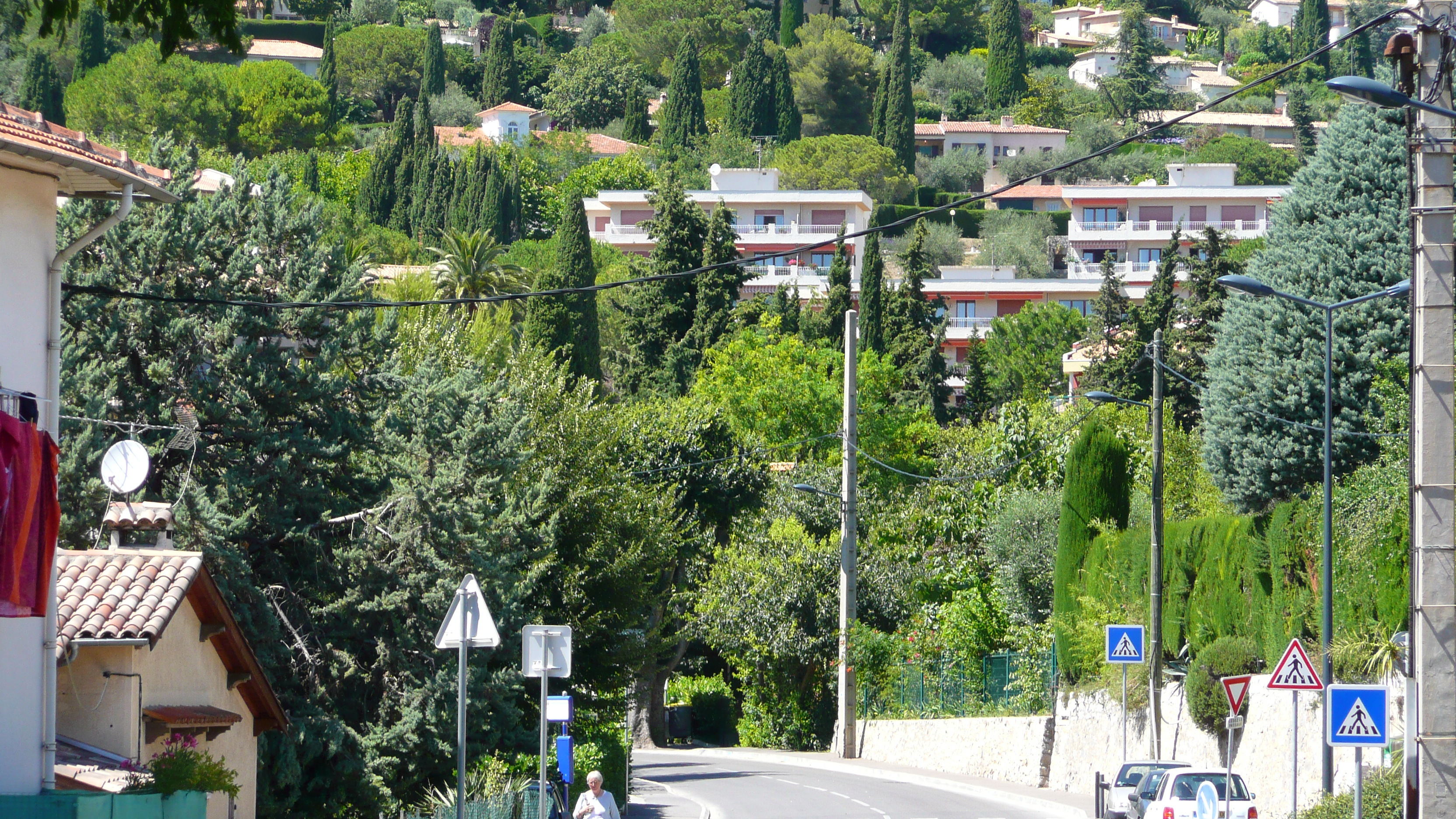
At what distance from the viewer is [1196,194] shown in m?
118

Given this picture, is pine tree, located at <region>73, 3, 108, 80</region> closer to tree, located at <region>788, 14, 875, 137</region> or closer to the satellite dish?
tree, located at <region>788, 14, 875, 137</region>

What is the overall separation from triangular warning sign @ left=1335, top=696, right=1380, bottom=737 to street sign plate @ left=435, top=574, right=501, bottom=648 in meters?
7.09

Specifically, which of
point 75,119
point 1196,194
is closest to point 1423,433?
point 1196,194

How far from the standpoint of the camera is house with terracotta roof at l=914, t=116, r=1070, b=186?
155000 mm

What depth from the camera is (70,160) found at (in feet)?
46.4

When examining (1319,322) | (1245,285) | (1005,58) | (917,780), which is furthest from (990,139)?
(1245,285)

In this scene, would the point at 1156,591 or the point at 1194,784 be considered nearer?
the point at 1194,784

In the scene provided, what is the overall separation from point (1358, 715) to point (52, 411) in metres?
11.1

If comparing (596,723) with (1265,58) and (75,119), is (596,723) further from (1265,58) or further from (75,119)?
(1265,58)

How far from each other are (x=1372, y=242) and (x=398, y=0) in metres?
178

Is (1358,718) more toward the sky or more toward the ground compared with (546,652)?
more toward the ground

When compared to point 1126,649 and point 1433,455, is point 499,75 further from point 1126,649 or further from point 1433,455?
point 1433,455

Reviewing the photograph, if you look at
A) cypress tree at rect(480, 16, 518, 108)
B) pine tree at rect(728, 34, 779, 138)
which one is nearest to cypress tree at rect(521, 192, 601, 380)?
pine tree at rect(728, 34, 779, 138)

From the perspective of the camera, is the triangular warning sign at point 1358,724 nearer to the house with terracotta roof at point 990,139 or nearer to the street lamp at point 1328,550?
the street lamp at point 1328,550
